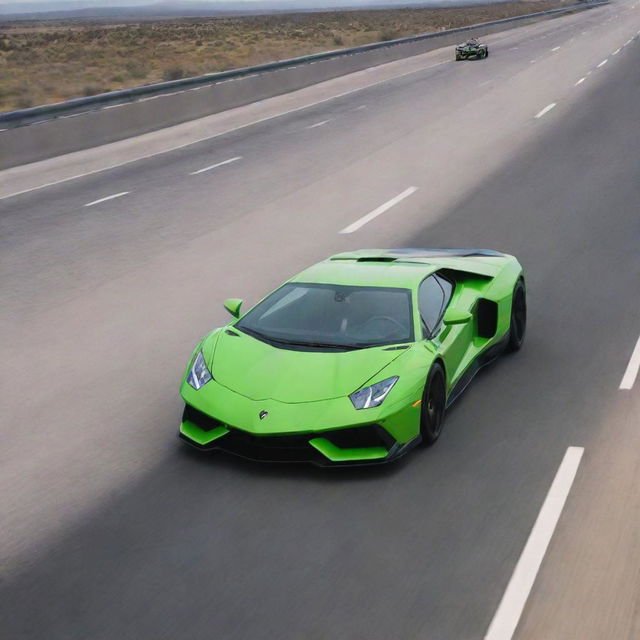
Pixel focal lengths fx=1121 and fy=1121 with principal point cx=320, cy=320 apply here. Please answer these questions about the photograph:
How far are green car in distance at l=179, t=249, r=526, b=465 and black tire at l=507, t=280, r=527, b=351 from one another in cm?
47

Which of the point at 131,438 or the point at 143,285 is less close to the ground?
the point at 131,438

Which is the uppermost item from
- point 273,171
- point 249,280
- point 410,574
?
point 410,574

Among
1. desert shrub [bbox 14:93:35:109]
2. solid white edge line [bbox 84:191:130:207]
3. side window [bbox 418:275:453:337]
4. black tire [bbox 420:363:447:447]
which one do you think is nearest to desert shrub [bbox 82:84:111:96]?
desert shrub [bbox 14:93:35:109]

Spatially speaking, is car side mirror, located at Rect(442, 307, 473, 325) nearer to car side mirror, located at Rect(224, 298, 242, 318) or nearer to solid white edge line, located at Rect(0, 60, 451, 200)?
car side mirror, located at Rect(224, 298, 242, 318)

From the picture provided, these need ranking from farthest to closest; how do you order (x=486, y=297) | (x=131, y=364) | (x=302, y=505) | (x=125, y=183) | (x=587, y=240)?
(x=125, y=183) → (x=587, y=240) → (x=131, y=364) → (x=486, y=297) → (x=302, y=505)

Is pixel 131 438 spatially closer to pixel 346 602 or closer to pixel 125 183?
pixel 346 602

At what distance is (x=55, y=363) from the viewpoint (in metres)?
10.4

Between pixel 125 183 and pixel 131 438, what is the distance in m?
13.1

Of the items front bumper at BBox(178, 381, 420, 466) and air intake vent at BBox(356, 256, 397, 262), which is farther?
air intake vent at BBox(356, 256, 397, 262)

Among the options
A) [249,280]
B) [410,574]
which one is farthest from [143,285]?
[410,574]

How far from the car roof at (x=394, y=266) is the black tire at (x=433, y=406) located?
2.90ft

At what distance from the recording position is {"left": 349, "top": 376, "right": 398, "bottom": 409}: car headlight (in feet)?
24.5

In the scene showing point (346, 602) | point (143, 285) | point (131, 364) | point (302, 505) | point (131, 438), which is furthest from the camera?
point (143, 285)

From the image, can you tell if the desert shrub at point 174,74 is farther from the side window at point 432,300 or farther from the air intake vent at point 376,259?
the side window at point 432,300
